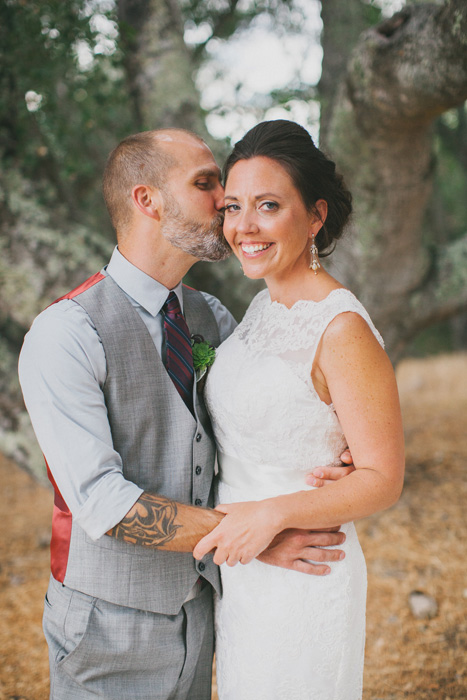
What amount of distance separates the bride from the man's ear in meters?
0.27

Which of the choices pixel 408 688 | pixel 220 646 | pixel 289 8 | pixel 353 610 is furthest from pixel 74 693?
pixel 289 8

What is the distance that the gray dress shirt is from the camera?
1649 mm

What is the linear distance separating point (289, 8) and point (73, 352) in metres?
5.38

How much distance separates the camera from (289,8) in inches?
226

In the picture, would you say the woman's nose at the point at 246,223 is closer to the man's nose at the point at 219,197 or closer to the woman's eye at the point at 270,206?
the woman's eye at the point at 270,206

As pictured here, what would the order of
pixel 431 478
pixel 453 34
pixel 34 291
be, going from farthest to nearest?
1. pixel 431 478
2. pixel 34 291
3. pixel 453 34

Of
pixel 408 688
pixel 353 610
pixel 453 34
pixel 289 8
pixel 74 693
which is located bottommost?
pixel 408 688

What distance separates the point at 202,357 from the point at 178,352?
11cm

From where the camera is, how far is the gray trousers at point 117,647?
70.9 inches

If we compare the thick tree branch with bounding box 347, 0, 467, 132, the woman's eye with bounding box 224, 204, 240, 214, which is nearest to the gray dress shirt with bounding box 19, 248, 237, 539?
the woman's eye with bounding box 224, 204, 240, 214

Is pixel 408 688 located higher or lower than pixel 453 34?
lower

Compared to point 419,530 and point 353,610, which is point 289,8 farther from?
point 353,610

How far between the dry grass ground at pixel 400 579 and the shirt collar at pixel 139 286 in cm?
224

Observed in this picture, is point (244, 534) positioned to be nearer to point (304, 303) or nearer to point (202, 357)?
point (202, 357)
